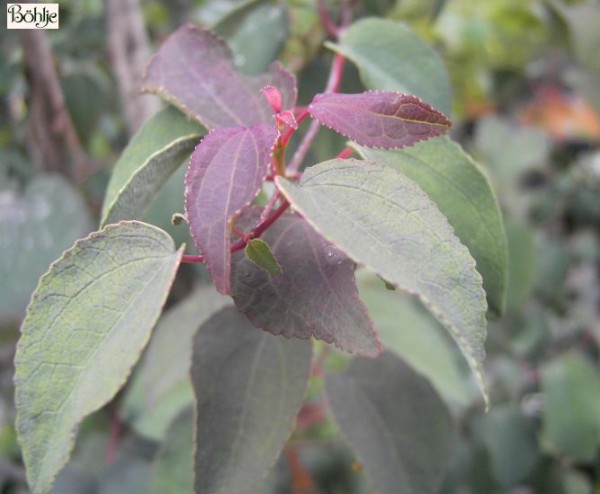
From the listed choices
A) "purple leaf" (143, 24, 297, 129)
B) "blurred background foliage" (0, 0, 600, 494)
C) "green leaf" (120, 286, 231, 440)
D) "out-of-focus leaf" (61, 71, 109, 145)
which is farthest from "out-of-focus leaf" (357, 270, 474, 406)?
"out-of-focus leaf" (61, 71, 109, 145)

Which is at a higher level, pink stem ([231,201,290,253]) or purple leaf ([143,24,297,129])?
purple leaf ([143,24,297,129])

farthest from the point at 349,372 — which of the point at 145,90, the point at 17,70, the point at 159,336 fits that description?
the point at 17,70

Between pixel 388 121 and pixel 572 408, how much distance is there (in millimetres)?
591

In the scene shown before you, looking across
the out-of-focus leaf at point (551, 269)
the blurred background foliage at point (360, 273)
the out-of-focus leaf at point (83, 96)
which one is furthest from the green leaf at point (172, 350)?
the out-of-focus leaf at point (551, 269)

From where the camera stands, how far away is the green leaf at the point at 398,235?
0.27m

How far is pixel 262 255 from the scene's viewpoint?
0.31 m

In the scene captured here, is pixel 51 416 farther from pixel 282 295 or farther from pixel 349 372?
pixel 349 372

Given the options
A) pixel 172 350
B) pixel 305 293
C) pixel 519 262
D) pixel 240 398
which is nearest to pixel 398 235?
pixel 305 293

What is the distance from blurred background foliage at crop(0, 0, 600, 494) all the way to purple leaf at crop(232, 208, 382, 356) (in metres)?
0.18

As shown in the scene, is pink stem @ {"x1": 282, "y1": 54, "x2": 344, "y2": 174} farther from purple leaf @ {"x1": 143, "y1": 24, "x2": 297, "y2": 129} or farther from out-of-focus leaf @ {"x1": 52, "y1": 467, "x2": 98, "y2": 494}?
out-of-focus leaf @ {"x1": 52, "y1": 467, "x2": 98, "y2": 494}

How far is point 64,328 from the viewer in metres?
0.30

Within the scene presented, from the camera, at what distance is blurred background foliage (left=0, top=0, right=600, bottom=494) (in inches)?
24.9

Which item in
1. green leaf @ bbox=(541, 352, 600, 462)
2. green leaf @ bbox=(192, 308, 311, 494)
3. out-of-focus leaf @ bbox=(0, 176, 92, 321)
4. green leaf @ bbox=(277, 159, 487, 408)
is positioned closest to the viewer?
green leaf @ bbox=(277, 159, 487, 408)

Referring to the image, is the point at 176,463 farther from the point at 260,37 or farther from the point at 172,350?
the point at 260,37
